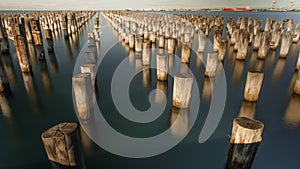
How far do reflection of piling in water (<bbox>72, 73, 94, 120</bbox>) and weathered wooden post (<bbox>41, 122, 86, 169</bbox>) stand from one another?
6.60 ft

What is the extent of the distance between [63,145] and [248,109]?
541cm

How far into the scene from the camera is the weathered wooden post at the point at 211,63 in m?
7.29

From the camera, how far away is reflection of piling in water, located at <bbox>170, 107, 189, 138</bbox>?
4.90 meters

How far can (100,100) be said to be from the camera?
645cm

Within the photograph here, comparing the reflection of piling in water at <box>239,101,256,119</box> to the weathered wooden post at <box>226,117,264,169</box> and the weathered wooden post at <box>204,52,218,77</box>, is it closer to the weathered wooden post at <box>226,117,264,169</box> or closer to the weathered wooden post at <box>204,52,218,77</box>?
the weathered wooden post at <box>204,52,218,77</box>

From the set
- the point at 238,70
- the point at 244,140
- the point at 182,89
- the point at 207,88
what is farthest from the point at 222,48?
the point at 244,140

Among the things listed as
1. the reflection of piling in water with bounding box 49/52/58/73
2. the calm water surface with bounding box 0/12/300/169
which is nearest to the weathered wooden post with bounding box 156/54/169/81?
the calm water surface with bounding box 0/12/300/169

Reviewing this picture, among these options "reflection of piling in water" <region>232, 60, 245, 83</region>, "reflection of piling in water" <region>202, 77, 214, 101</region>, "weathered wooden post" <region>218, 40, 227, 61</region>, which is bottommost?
"reflection of piling in water" <region>202, 77, 214, 101</region>

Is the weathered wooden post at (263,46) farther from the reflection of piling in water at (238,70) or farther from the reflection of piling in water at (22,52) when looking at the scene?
the reflection of piling in water at (22,52)

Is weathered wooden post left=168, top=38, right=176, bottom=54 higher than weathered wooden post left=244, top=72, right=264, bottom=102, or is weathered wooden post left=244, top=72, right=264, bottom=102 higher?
weathered wooden post left=168, top=38, right=176, bottom=54

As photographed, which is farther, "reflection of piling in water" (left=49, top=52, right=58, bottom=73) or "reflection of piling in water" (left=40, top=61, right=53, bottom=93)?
"reflection of piling in water" (left=49, top=52, right=58, bottom=73)

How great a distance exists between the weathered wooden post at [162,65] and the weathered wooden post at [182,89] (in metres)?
1.86

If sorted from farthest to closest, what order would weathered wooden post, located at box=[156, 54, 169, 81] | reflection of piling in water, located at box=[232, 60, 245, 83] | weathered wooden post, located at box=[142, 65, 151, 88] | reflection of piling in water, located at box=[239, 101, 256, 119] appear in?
reflection of piling in water, located at box=[232, 60, 245, 83], weathered wooden post, located at box=[142, 65, 151, 88], weathered wooden post, located at box=[156, 54, 169, 81], reflection of piling in water, located at box=[239, 101, 256, 119]

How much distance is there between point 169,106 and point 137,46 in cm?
632
